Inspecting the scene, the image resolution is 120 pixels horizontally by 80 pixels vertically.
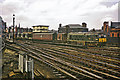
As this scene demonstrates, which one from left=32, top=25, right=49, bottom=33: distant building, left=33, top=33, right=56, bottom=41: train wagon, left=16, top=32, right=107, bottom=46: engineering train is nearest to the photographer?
left=16, top=32, right=107, bottom=46: engineering train

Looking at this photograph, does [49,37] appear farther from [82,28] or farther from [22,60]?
[22,60]

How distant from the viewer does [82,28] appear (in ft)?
167

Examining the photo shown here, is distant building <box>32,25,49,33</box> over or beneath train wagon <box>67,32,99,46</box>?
over

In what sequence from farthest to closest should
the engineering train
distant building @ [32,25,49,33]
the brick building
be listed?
distant building @ [32,25,49,33] → the brick building → the engineering train

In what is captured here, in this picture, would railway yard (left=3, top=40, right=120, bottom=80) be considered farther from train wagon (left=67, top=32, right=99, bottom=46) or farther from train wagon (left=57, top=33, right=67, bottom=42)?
train wagon (left=57, top=33, right=67, bottom=42)

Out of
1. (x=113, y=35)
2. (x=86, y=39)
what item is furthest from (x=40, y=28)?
(x=113, y=35)

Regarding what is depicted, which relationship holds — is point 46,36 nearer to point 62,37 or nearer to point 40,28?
point 62,37

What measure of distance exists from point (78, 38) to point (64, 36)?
7451 mm

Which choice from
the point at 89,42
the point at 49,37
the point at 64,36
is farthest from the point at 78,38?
the point at 49,37

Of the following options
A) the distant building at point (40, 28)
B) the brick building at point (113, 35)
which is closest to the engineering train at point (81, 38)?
the brick building at point (113, 35)

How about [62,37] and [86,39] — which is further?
[62,37]

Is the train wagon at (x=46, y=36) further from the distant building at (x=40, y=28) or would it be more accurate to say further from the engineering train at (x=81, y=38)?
the distant building at (x=40, y=28)

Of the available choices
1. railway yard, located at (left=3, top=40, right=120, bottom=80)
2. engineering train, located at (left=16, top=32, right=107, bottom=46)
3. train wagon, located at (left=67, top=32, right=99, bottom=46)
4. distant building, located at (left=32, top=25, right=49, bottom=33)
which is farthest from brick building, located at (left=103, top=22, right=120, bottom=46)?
distant building, located at (left=32, top=25, right=49, bottom=33)

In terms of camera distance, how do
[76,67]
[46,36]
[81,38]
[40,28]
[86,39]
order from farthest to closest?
[40,28] < [46,36] < [81,38] < [86,39] < [76,67]
